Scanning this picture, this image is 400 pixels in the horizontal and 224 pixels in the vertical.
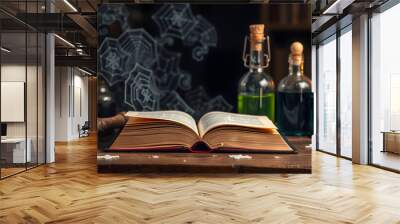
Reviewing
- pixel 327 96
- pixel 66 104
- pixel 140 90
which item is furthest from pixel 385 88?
pixel 66 104

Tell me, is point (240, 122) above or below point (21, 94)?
below

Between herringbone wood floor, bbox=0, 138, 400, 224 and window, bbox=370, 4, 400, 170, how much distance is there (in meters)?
0.84

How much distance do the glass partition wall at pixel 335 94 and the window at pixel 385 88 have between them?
809mm

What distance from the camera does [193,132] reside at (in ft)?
9.05

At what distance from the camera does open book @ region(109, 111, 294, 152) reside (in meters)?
2.58

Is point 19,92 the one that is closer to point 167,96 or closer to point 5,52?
point 5,52

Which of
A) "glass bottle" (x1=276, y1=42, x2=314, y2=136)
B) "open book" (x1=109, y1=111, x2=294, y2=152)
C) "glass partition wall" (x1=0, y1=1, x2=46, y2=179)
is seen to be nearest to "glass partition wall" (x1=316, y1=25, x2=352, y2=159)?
"glass bottle" (x1=276, y1=42, x2=314, y2=136)

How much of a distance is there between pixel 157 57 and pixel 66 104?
33.4 feet

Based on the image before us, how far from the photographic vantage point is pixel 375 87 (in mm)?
6727

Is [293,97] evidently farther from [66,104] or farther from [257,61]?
[66,104]

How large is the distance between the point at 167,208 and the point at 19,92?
11.9 feet

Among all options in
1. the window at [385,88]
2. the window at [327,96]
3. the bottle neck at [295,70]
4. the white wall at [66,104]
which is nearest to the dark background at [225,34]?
the bottle neck at [295,70]

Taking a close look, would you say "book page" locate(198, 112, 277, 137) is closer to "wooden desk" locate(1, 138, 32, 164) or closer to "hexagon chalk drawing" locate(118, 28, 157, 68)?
"hexagon chalk drawing" locate(118, 28, 157, 68)

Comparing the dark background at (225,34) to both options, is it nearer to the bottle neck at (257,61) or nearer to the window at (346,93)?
the bottle neck at (257,61)
